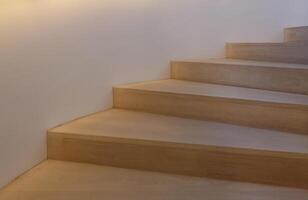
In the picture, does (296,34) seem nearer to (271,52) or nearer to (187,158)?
(271,52)

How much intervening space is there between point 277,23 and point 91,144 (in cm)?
206

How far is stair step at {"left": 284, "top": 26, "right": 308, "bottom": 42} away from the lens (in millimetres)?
2773

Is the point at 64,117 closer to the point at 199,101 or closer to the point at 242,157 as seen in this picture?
the point at 199,101

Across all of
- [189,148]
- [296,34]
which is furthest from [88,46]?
[296,34]

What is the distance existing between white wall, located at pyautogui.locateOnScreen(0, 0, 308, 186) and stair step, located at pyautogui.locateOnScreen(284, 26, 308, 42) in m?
0.12

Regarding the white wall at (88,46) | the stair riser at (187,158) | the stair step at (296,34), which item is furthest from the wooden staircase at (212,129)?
the stair step at (296,34)

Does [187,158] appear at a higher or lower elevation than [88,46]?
lower

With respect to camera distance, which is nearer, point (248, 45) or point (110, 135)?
point (110, 135)

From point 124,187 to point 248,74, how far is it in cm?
108

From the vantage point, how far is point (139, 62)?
235cm

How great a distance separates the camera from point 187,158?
62.2 inches

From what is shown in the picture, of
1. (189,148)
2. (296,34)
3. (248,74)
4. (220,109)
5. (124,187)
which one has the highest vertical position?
(296,34)

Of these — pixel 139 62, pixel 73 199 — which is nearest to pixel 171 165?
pixel 73 199

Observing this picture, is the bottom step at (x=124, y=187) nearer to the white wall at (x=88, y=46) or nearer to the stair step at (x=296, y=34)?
the white wall at (x=88, y=46)
